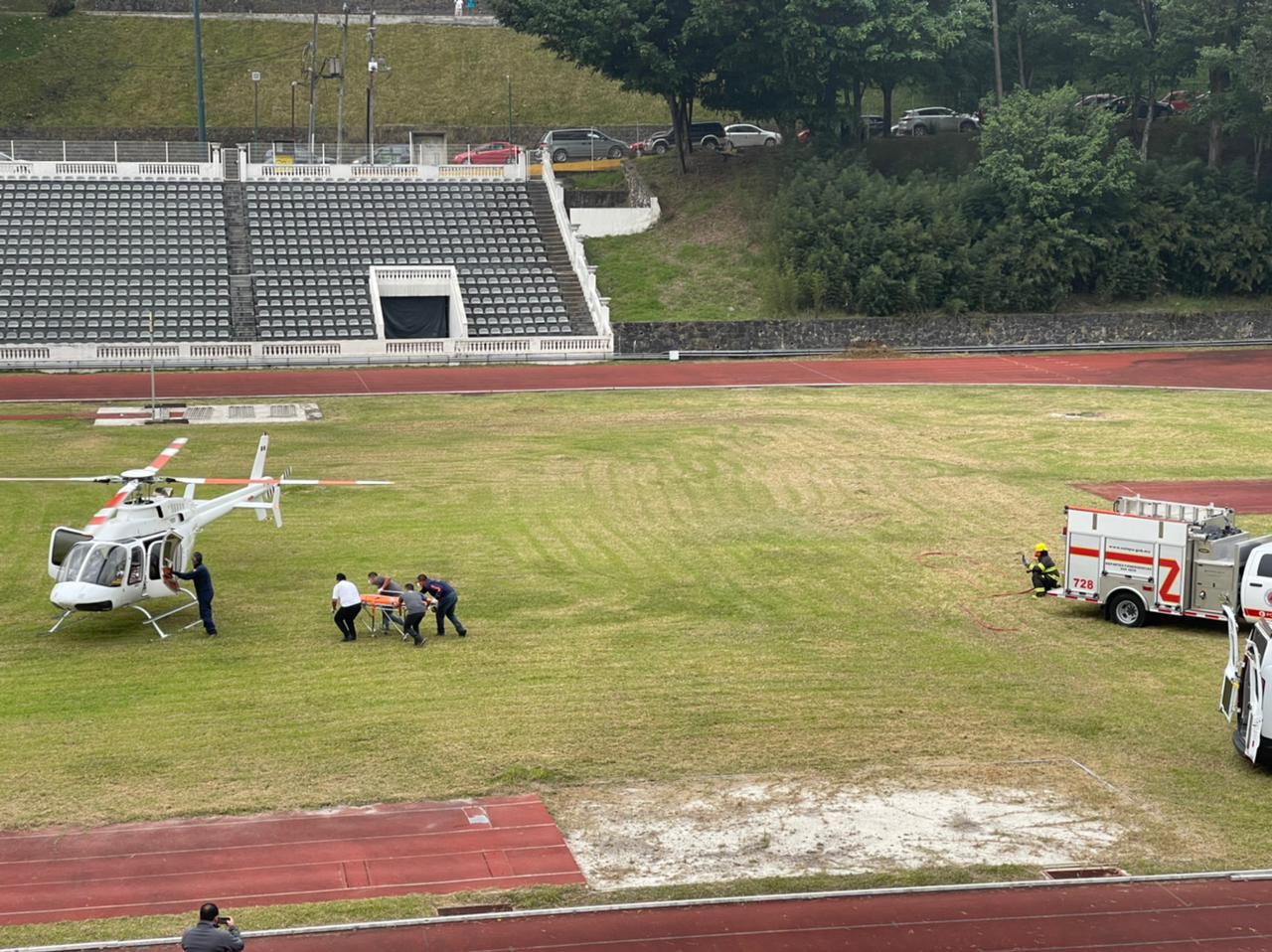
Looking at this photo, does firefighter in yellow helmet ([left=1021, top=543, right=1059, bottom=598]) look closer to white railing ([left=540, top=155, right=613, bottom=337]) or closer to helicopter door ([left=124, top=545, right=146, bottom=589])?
helicopter door ([left=124, top=545, right=146, bottom=589])

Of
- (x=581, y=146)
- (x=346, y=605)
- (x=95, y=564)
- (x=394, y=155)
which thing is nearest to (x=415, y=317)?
(x=394, y=155)

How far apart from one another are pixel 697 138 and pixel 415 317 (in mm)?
27128

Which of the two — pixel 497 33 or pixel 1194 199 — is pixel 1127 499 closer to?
pixel 1194 199

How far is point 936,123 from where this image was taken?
3661 inches

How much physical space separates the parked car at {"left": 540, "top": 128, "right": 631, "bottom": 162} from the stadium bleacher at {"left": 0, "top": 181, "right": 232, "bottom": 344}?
21312 millimetres

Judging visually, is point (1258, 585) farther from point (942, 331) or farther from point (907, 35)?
point (907, 35)

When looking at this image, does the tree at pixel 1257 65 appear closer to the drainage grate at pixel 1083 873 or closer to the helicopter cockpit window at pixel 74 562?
the helicopter cockpit window at pixel 74 562

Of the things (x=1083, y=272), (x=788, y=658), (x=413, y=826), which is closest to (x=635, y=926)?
(x=413, y=826)

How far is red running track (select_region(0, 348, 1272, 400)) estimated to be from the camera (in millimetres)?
60031

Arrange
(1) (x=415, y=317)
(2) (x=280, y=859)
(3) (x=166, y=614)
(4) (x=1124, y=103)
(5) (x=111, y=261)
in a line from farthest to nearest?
(4) (x=1124, y=103) < (1) (x=415, y=317) < (5) (x=111, y=261) < (3) (x=166, y=614) < (2) (x=280, y=859)

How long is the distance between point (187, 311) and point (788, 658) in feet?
158

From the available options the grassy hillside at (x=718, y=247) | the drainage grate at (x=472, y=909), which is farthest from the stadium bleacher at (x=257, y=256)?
the drainage grate at (x=472, y=909)

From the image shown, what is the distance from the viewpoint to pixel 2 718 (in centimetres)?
2425

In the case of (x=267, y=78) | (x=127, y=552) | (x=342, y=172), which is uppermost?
(x=267, y=78)
